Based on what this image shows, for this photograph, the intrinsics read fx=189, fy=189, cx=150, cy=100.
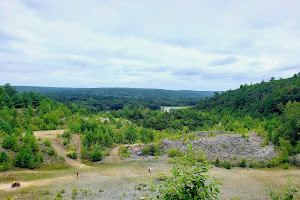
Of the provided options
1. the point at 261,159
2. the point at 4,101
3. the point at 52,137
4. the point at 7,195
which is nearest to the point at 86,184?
the point at 7,195

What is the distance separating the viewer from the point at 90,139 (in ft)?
106

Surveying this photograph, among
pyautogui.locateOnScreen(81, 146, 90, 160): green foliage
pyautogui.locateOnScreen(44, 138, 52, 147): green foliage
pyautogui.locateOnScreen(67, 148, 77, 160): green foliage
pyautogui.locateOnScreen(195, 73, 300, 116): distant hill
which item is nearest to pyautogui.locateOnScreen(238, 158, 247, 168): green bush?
pyautogui.locateOnScreen(81, 146, 90, 160): green foliage

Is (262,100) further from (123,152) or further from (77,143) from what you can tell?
(77,143)

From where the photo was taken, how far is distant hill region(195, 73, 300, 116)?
50.2 meters

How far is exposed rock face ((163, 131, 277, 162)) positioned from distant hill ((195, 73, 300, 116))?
2155 centimetres

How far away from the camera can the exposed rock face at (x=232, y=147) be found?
2923 cm

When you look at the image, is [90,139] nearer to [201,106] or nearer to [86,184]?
[86,184]

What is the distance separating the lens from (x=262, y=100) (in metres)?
56.8

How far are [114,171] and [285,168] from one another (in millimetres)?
23047

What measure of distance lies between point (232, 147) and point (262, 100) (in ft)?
107

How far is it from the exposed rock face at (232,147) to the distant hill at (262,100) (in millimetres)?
21553

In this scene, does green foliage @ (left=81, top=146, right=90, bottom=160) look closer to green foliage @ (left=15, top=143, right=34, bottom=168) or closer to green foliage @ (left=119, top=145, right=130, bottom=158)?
green foliage @ (left=119, top=145, right=130, bottom=158)

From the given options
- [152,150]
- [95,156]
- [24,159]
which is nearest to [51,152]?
[24,159]

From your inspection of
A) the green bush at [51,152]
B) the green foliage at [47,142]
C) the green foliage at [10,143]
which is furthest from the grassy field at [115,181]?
the green foliage at [47,142]
